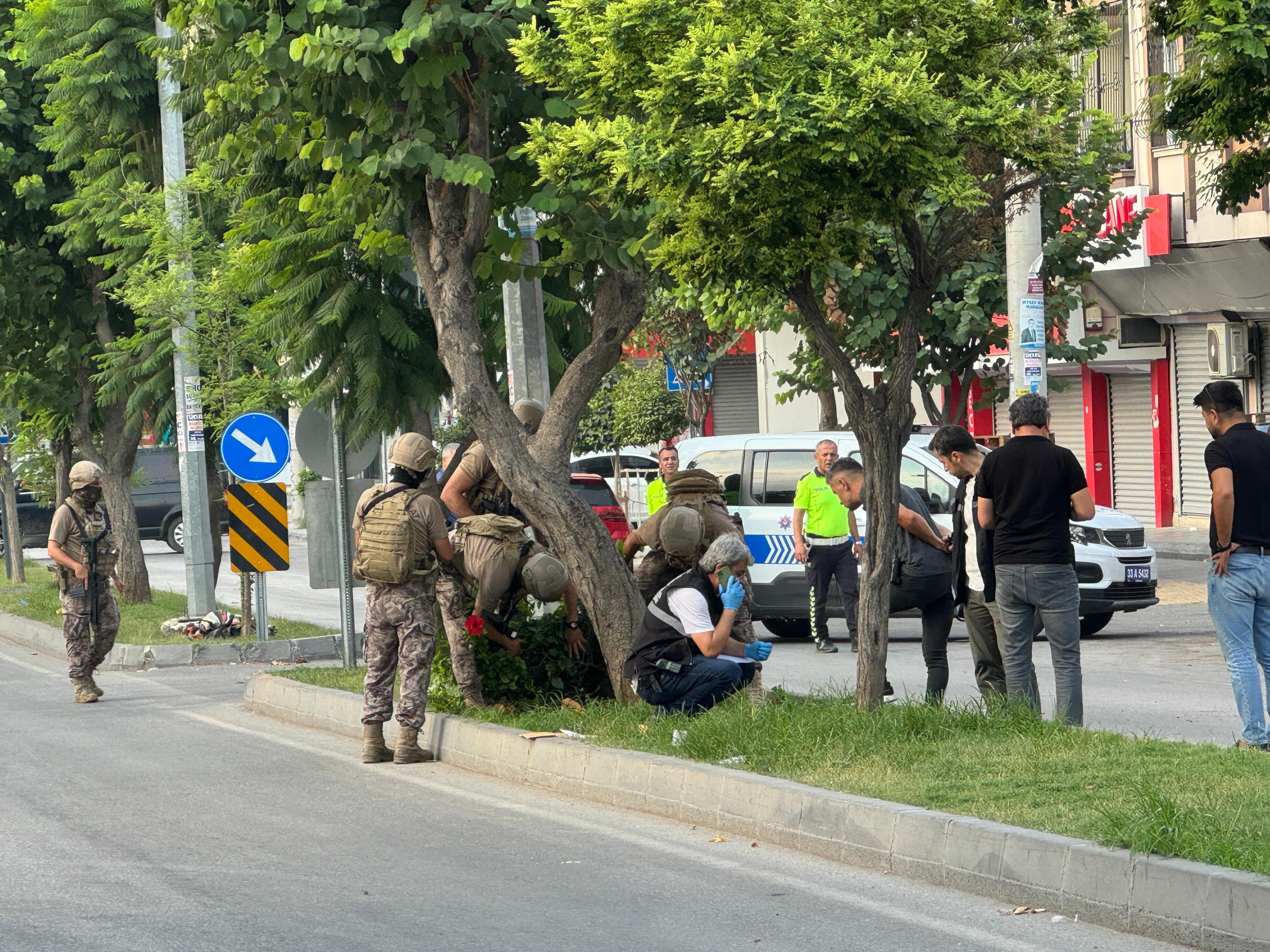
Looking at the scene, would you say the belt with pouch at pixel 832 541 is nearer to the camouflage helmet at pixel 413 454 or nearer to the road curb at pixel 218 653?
the road curb at pixel 218 653

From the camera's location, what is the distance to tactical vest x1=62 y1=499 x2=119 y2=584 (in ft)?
42.6

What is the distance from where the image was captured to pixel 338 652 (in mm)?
15688

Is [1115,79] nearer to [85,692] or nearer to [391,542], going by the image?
[85,692]

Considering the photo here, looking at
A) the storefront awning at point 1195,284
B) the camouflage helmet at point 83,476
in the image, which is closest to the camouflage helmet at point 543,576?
the camouflage helmet at point 83,476

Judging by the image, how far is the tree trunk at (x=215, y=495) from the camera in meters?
19.2

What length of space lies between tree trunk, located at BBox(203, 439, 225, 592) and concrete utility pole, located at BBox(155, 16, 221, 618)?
0.87 metres

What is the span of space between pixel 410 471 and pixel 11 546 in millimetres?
19449

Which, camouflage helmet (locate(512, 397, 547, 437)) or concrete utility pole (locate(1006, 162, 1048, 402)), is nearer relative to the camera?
camouflage helmet (locate(512, 397, 547, 437))

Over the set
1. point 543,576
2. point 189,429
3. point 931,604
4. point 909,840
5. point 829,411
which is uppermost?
point 829,411

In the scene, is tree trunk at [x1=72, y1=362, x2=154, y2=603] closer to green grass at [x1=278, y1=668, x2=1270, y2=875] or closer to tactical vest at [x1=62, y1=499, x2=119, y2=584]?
tactical vest at [x1=62, y1=499, x2=119, y2=584]

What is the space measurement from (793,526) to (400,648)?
5779mm

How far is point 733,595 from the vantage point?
333 inches

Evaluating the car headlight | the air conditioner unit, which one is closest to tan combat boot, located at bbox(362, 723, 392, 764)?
the car headlight

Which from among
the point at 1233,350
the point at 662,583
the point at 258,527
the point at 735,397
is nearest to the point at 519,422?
the point at 662,583
